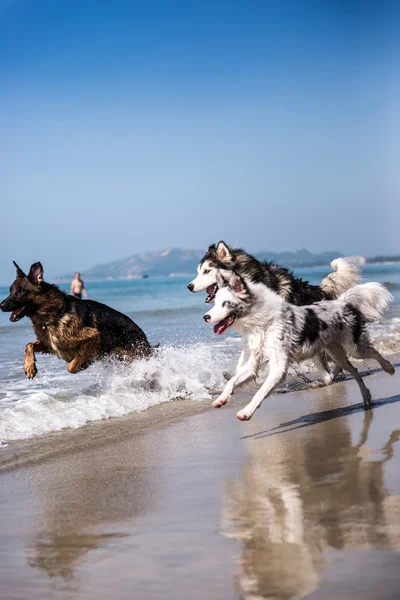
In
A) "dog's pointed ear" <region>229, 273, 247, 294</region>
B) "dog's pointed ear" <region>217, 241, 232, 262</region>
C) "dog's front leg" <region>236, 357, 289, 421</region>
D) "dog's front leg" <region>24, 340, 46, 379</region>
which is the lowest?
"dog's front leg" <region>24, 340, 46, 379</region>

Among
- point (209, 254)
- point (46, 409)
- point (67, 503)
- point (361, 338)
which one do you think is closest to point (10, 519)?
point (67, 503)

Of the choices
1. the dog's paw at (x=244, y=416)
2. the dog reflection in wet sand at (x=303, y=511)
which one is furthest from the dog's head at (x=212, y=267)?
the dog reflection in wet sand at (x=303, y=511)

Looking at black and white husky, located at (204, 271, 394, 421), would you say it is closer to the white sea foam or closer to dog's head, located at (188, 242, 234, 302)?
dog's head, located at (188, 242, 234, 302)

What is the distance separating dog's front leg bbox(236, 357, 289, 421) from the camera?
593cm

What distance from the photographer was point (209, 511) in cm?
400

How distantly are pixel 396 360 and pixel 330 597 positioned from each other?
8.29 meters

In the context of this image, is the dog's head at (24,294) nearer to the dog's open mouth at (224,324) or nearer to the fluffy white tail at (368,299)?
the dog's open mouth at (224,324)

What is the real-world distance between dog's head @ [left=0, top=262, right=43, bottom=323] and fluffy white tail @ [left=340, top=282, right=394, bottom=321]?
12.8 feet

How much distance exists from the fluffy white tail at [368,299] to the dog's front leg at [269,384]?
1.46 meters

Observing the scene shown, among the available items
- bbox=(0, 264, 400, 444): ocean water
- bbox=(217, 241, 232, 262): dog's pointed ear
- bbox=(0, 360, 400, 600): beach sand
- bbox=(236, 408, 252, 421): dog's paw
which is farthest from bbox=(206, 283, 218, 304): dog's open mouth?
bbox=(236, 408, 252, 421): dog's paw

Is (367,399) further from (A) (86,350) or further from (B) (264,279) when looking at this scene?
(A) (86,350)

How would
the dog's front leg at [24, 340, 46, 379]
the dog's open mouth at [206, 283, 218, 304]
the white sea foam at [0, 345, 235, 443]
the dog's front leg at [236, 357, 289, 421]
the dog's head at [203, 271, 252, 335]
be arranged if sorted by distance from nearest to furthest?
the dog's front leg at [236, 357, 289, 421] < the dog's head at [203, 271, 252, 335] < the white sea foam at [0, 345, 235, 443] < the dog's open mouth at [206, 283, 218, 304] < the dog's front leg at [24, 340, 46, 379]

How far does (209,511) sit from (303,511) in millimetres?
547

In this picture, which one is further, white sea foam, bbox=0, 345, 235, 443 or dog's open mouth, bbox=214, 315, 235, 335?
white sea foam, bbox=0, 345, 235, 443
